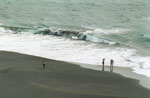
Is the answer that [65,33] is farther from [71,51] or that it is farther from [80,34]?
[71,51]

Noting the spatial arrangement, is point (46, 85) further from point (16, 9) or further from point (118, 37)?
point (16, 9)

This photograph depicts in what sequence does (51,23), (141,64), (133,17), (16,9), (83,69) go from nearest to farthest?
(83,69) < (141,64) < (51,23) < (133,17) < (16,9)

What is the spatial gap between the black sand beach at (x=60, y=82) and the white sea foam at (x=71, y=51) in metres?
3.88

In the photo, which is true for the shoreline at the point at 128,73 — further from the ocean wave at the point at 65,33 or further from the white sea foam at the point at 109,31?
the white sea foam at the point at 109,31

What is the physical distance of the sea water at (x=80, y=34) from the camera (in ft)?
108

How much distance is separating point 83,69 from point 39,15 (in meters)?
40.4

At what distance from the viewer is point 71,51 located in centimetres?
3481

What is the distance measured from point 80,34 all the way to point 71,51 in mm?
10720

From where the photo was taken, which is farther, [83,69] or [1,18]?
[1,18]

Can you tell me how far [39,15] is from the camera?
2589 inches

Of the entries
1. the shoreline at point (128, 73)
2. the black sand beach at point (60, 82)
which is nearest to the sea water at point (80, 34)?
the shoreline at point (128, 73)

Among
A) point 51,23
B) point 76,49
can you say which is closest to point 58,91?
point 76,49

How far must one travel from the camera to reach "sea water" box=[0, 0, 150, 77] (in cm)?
3300

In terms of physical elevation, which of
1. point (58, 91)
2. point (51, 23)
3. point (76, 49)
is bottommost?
point (58, 91)
